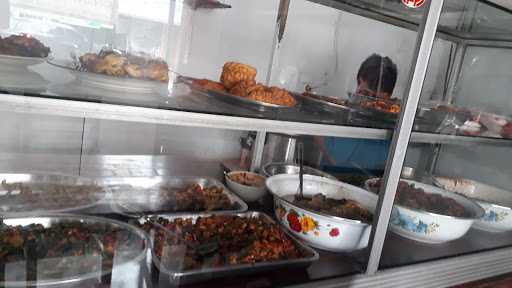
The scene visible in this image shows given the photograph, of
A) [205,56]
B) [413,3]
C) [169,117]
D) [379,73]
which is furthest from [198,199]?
[379,73]

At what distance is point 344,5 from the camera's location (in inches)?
59.1

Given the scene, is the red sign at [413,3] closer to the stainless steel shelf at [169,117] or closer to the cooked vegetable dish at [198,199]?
the stainless steel shelf at [169,117]

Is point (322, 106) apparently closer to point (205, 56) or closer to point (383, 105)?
point (383, 105)

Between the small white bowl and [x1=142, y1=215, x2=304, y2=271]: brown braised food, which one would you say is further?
the small white bowl

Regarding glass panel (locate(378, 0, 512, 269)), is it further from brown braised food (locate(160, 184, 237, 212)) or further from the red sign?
brown braised food (locate(160, 184, 237, 212))

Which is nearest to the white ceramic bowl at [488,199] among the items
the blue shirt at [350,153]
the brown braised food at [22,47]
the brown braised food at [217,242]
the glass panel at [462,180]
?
the glass panel at [462,180]

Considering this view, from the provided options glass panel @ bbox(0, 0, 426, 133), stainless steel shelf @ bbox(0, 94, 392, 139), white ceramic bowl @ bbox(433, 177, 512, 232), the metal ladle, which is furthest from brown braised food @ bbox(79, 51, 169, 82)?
white ceramic bowl @ bbox(433, 177, 512, 232)

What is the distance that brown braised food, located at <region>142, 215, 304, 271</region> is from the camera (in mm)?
886

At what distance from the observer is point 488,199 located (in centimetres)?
158

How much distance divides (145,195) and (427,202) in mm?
952

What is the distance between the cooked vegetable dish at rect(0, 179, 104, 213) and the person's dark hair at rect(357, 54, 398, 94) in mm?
1248

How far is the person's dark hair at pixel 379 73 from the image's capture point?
5.53ft

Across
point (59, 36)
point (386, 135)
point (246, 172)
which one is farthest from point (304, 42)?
point (59, 36)

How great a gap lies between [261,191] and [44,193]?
65cm
